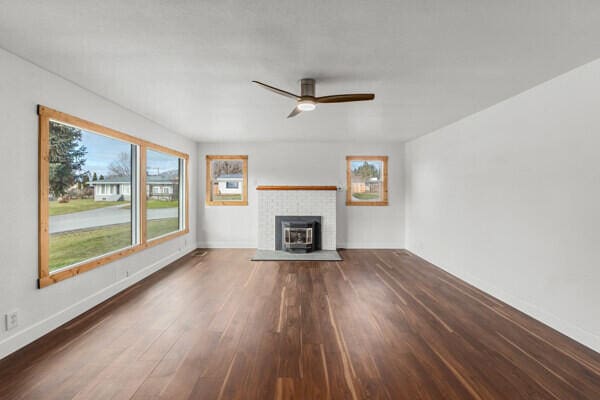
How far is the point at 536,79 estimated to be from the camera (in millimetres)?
2795

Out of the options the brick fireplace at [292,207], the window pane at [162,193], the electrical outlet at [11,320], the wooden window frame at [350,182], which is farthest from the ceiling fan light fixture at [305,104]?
the wooden window frame at [350,182]

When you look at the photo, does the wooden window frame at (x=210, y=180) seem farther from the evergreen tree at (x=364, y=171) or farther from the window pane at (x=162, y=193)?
the evergreen tree at (x=364, y=171)

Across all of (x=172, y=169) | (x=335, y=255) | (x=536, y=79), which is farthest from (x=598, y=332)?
(x=172, y=169)

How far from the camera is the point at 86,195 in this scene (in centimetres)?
329

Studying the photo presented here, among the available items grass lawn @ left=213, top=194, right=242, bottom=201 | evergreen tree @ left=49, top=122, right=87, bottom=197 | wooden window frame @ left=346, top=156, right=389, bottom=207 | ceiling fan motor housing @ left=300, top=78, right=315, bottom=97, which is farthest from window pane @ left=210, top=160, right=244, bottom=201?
ceiling fan motor housing @ left=300, top=78, right=315, bottom=97

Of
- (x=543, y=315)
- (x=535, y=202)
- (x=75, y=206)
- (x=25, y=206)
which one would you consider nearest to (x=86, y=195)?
(x=75, y=206)

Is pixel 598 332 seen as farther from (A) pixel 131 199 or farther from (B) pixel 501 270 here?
(A) pixel 131 199

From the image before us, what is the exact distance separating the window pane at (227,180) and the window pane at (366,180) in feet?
8.70

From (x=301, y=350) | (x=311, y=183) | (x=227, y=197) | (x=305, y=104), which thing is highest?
(x=305, y=104)

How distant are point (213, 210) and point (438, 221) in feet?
15.7

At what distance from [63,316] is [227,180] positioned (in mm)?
4189

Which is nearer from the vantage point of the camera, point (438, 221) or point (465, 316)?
point (465, 316)

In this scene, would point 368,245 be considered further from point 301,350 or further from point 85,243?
point 85,243

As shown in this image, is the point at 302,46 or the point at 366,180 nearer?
the point at 302,46
